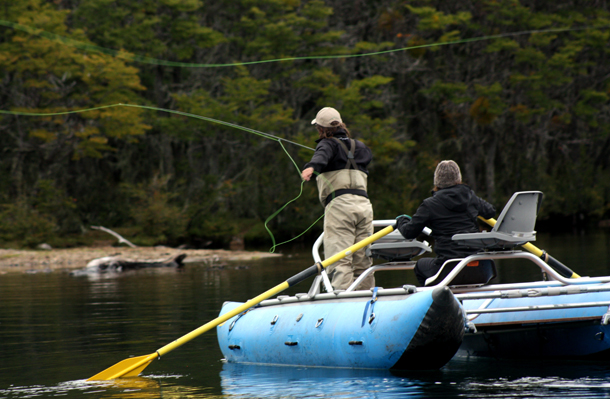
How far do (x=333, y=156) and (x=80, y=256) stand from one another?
16396mm

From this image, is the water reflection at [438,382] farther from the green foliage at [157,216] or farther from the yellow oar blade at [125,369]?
the green foliage at [157,216]

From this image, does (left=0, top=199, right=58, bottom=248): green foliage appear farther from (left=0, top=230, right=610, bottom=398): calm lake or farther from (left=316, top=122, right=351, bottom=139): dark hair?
(left=316, top=122, right=351, bottom=139): dark hair

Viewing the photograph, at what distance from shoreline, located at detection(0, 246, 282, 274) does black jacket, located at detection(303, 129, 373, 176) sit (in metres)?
13.1

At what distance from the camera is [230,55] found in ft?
106

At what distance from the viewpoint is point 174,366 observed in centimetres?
656

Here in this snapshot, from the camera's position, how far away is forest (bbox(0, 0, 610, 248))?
2602cm

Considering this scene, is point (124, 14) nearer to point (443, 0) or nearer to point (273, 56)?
point (273, 56)

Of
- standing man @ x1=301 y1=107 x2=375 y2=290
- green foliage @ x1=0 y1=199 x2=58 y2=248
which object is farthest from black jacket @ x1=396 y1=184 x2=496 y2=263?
green foliage @ x1=0 y1=199 x2=58 y2=248

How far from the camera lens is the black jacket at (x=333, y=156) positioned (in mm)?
6602

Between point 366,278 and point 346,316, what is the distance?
3.71ft

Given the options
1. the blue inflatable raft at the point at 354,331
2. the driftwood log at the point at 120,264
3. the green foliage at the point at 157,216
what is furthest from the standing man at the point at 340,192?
the green foliage at the point at 157,216

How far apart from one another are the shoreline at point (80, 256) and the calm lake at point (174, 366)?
6.82 meters

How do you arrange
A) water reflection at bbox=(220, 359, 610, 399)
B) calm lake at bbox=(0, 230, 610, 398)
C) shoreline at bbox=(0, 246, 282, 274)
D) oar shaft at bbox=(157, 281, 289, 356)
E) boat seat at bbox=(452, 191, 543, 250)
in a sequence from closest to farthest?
water reflection at bbox=(220, 359, 610, 399) → calm lake at bbox=(0, 230, 610, 398) → boat seat at bbox=(452, 191, 543, 250) → oar shaft at bbox=(157, 281, 289, 356) → shoreline at bbox=(0, 246, 282, 274)

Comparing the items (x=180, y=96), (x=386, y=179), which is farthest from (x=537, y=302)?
(x=386, y=179)
